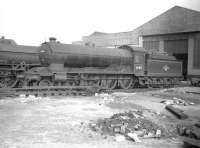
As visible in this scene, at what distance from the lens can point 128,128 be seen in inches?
267

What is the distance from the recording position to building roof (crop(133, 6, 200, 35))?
25.4 meters

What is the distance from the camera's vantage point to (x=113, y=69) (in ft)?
55.5

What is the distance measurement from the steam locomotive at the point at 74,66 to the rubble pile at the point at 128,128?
7489 mm

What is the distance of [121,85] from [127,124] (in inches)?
405

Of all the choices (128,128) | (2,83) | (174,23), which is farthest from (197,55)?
(128,128)

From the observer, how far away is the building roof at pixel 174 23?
83.3 ft

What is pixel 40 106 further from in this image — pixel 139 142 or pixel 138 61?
pixel 138 61

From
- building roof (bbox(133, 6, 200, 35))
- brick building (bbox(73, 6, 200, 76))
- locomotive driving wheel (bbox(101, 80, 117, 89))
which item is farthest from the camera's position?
building roof (bbox(133, 6, 200, 35))

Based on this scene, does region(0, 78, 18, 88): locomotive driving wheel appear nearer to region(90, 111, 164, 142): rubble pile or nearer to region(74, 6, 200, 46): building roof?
region(90, 111, 164, 142): rubble pile

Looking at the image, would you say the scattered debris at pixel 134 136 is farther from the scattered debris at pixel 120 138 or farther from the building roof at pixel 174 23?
the building roof at pixel 174 23

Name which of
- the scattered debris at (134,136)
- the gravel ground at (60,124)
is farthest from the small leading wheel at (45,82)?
the scattered debris at (134,136)

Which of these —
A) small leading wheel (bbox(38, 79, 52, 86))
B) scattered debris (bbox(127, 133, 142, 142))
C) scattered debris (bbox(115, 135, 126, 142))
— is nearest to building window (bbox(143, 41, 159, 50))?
small leading wheel (bbox(38, 79, 52, 86))

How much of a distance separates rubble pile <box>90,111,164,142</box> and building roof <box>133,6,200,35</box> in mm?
20653

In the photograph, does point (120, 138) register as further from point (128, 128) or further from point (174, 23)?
point (174, 23)
